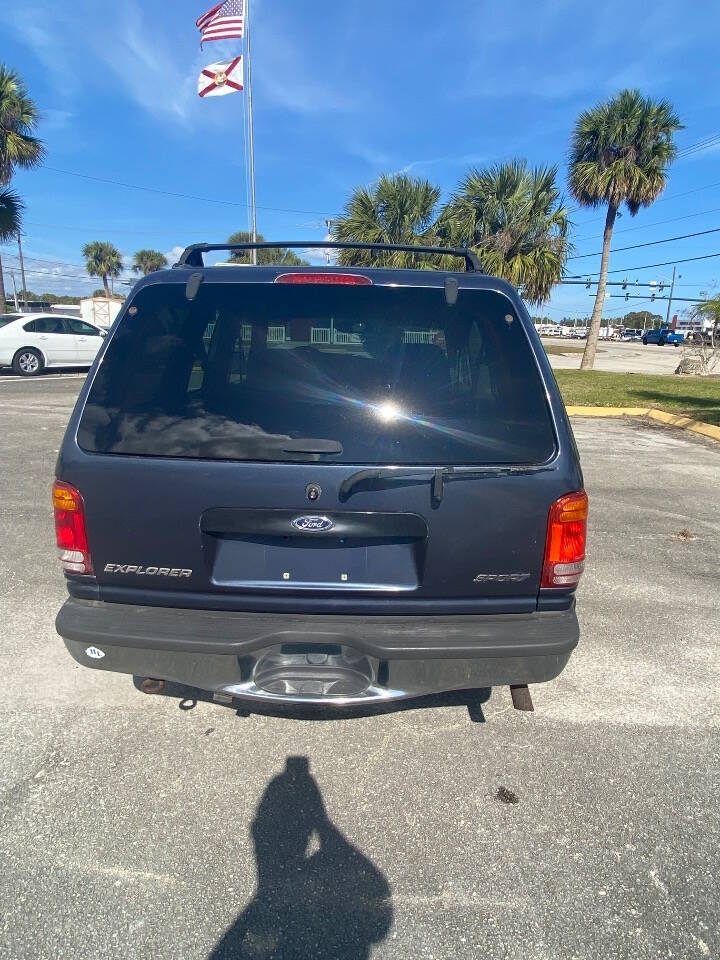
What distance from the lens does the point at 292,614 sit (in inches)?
84.6

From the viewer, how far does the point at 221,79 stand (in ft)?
53.2

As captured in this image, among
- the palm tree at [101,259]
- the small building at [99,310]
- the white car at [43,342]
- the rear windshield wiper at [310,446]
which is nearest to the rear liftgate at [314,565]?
the rear windshield wiper at [310,446]

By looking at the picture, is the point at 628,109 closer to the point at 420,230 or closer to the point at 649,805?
the point at 420,230

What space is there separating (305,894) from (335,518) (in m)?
1.17

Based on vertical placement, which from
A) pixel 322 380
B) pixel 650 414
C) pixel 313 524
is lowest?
pixel 650 414

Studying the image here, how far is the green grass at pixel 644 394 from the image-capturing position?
12.5m

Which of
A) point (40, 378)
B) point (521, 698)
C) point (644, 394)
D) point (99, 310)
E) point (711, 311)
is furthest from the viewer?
point (99, 310)

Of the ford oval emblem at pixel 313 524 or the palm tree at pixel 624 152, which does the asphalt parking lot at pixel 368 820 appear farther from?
the palm tree at pixel 624 152

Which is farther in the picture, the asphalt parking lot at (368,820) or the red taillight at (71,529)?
the red taillight at (71,529)

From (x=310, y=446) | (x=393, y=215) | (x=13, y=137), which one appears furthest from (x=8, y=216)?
(x=310, y=446)

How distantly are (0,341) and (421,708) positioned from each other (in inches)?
651

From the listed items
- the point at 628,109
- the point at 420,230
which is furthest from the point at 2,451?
the point at 628,109

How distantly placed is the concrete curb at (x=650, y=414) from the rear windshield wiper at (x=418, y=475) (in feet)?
31.4

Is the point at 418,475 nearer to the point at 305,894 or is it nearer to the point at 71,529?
the point at 71,529
